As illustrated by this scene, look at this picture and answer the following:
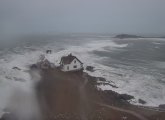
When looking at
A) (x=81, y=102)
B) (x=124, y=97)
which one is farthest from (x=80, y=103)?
(x=124, y=97)

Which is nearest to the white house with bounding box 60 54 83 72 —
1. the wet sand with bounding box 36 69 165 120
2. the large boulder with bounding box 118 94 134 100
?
the wet sand with bounding box 36 69 165 120

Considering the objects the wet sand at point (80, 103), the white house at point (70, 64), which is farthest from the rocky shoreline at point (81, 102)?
the white house at point (70, 64)

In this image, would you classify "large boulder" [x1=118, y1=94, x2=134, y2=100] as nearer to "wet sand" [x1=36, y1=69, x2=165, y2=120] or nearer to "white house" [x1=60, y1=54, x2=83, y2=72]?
"wet sand" [x1=36, y1=69, x2=165, y2=120]

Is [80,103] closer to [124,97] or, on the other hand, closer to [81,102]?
[81,102]

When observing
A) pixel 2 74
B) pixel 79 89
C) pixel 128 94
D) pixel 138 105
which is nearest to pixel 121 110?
pixel 138 105

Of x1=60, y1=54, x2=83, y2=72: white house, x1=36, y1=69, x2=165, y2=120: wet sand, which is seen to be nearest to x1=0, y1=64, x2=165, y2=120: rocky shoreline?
x1=36, y1=69, x2=165, y2=120: wet sand

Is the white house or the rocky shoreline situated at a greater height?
the white house

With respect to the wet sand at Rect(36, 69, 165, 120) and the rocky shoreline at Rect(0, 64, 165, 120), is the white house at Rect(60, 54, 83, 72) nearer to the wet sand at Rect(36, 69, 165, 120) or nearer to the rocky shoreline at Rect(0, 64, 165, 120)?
the rocky shoreline at Rect(0, 64, 165, 120)

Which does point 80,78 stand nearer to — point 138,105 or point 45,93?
point 45,93

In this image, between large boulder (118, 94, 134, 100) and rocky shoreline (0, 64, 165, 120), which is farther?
large boulder (118, 94, 134, 100)

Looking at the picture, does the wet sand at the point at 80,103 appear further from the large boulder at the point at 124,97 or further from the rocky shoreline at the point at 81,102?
the large boulder at the point at 124,97

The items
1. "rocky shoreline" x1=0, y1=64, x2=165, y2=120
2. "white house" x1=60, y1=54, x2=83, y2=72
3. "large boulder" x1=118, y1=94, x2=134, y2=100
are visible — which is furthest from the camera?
"white house" x1=60, y1=54, x2=83, y2=72

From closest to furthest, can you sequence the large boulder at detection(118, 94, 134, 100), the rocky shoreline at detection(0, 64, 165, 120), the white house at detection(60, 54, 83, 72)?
the rocky shoreline at detection(0, 64, 165, 120), the large boulder at detection(118, 94, 134, 100), the white house at detection(60, 54, 83, 72)
